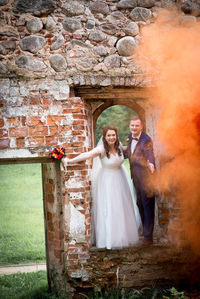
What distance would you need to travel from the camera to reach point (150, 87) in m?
4.82

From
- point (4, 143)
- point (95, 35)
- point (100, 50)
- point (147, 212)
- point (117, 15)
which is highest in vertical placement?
point (117, 15)

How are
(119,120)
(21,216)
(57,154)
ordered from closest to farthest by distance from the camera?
(57,154) → (21,216) → (119,120)

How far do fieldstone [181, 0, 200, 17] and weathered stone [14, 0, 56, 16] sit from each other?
1.93 m

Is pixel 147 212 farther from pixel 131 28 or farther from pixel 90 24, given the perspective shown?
pixel 90 24

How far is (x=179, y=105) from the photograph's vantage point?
16.1ft

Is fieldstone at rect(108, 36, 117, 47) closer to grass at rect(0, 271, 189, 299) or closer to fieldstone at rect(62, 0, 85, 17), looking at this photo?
fieldstone at rect(62, 0, 85, 17)

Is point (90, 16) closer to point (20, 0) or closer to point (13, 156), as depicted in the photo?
point (20, 0)

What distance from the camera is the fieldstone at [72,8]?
468 centimetres

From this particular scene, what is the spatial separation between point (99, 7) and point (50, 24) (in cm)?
77

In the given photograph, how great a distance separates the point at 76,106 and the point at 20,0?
173 centimetres

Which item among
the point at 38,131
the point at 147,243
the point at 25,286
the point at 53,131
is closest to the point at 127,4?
the point at 53,131

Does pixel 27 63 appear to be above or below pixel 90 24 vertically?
below

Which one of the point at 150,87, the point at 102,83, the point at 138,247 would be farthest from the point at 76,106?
the point at 138,247

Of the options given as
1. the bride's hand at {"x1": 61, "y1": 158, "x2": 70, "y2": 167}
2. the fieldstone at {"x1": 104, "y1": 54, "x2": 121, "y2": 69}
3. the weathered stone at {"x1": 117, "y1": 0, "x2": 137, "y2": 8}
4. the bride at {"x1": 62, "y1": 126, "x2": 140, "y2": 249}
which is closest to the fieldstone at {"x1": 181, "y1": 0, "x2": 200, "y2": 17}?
the weathered stone at {"x1": 117, "y1": 0, "x2": 137, "y2": 8}
